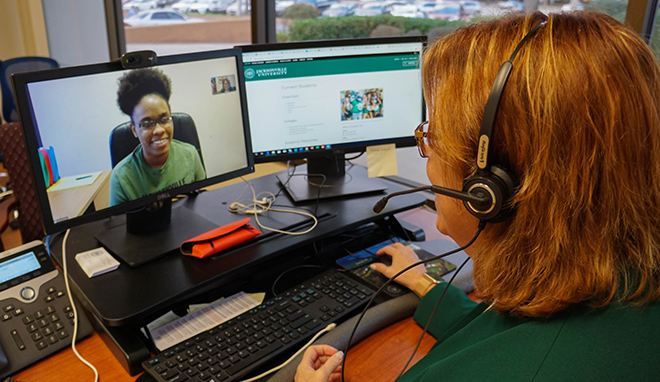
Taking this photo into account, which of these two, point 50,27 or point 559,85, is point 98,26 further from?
point 559,85

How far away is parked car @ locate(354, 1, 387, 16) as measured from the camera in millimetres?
2078

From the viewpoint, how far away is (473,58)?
640mm

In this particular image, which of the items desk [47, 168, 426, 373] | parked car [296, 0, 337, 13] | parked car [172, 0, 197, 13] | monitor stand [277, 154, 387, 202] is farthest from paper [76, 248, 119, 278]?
parked car [172, 0, 197, 13]

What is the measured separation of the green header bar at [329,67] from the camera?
52.2 inches

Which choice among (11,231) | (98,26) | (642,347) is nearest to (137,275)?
(642,347)

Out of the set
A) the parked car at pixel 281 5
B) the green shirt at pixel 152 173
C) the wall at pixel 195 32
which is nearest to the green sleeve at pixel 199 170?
the green shirt at pixel 152 173

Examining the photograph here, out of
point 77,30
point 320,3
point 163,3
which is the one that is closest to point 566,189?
point 320,3

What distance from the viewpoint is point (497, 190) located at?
61cm

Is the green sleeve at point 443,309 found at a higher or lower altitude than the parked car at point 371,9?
lower

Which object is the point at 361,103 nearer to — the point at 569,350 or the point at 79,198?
the point at 79,198

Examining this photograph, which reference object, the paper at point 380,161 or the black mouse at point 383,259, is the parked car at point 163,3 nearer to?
the paper at point 380,161

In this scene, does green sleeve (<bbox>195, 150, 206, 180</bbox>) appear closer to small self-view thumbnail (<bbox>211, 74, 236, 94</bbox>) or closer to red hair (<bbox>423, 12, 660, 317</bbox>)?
small self-view thumbnail (<bbox>211, 74, 236, 94</bbox>)

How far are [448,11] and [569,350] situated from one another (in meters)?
1.49

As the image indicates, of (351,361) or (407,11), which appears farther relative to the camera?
(407,11)
